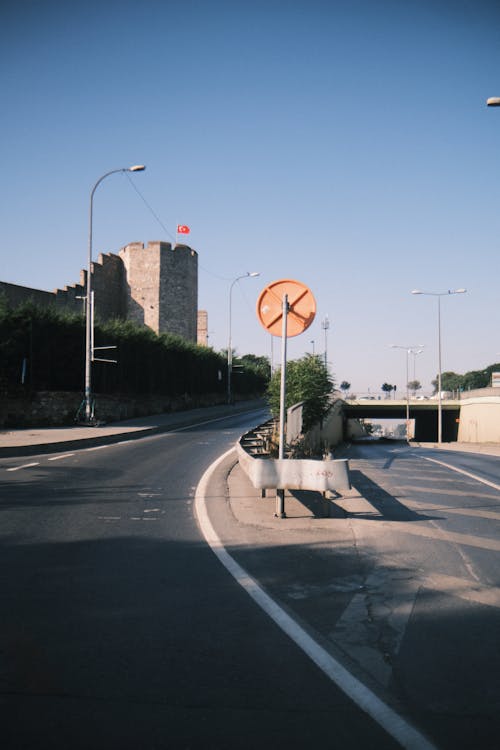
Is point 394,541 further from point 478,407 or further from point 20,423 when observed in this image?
point 478,407

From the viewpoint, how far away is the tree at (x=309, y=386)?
2634 cm

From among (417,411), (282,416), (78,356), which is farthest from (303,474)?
(417,411)

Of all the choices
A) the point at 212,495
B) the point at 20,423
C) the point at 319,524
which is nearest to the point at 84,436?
the point at 20,423

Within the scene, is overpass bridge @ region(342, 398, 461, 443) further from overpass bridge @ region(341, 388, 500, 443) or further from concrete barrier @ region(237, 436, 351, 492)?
concrete barrier @ region(237, 436, 351, 492)

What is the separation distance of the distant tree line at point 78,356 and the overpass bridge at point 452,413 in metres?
19.7

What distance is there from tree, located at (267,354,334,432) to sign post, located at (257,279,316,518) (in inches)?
642

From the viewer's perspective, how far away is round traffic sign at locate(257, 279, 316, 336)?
898 cm

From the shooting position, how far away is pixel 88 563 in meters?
6.16

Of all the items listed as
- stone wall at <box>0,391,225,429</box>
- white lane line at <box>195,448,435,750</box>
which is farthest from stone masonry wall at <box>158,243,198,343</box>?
white lane line at <box>195,448,435,750</box>

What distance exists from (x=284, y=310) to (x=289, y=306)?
0.22 m

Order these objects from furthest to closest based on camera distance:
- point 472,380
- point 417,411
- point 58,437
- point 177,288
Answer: point 472,380
point 417,411
point 177,288
point 58,437

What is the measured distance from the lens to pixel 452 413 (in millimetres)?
69562

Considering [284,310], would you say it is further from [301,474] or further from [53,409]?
[53,409]

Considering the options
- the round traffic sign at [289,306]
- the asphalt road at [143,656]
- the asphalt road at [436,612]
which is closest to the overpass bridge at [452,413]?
the asphalt road at [436,612]
